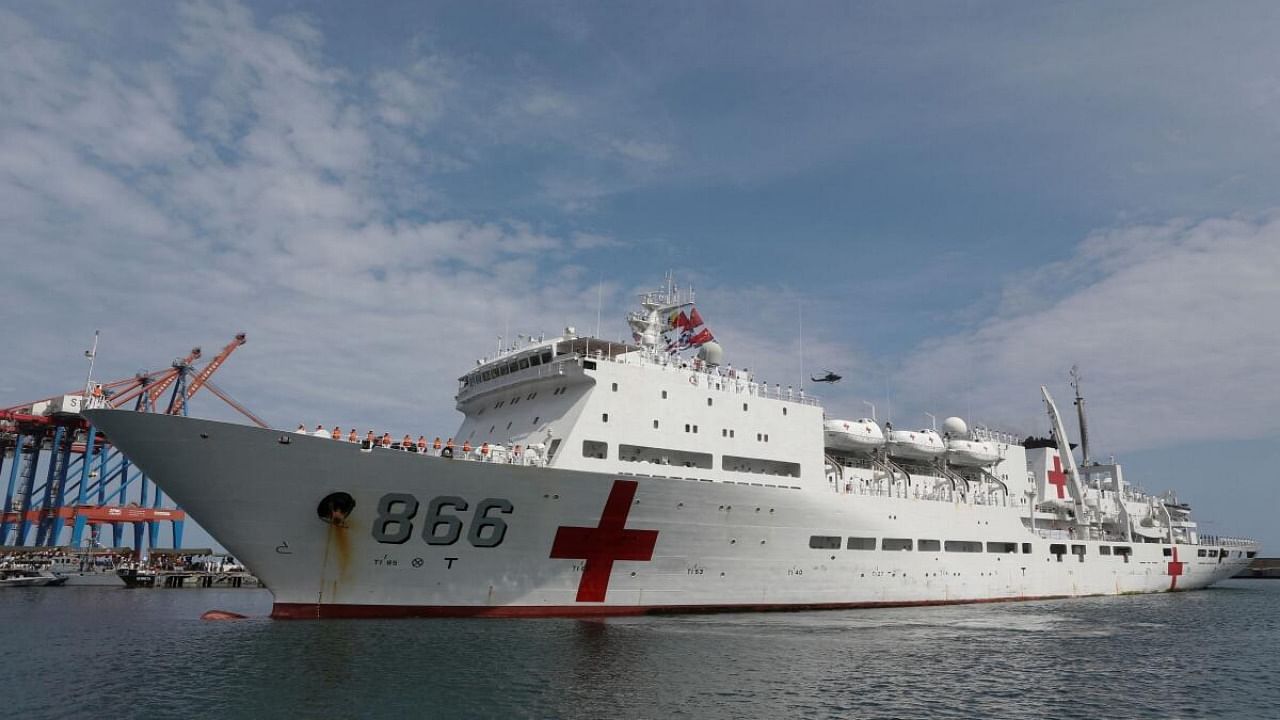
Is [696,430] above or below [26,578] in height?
above

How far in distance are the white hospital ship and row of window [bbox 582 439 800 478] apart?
2.4 inches

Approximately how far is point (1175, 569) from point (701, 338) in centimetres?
2556

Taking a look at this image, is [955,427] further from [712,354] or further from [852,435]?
[712,354]

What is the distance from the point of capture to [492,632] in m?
15.6

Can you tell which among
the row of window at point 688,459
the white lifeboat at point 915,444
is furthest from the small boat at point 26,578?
the white lifeboat at point 915,444

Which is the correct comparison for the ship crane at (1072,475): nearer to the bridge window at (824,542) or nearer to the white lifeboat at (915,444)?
the white lifeboat at (915,444)

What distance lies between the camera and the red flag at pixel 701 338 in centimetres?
2264

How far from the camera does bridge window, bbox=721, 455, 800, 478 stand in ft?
67.3

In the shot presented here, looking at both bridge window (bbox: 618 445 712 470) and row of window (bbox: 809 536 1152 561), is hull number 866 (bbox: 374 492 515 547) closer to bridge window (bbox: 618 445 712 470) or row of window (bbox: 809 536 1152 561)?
bridge window (bbox: 618 445 712 470)

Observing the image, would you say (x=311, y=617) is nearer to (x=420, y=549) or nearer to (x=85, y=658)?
(x=420, y=549)

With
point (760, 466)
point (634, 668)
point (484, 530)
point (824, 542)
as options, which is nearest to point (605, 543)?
point (484, 530)

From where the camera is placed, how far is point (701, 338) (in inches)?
895

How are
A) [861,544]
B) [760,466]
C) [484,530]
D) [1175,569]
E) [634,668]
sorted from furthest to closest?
[1175,569]
[861,544]
[760,466]
[484,530]
[634,668]

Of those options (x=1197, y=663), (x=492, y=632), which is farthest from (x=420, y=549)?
→ (x=1197, y=663)
